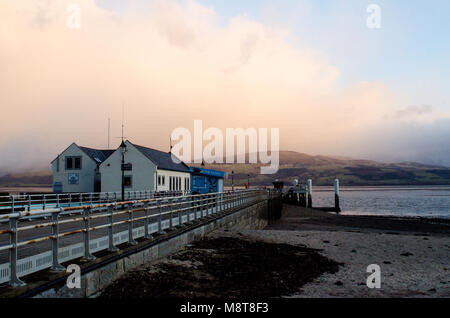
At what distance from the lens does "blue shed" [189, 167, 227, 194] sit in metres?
49.1

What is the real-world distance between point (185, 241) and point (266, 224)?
1030 inches

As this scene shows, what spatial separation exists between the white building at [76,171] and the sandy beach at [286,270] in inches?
1155

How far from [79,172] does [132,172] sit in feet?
21.7

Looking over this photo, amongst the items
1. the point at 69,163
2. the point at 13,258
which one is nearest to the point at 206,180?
the point at 69,163

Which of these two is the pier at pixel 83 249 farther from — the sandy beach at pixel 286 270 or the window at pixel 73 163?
the window at pixel 73 163

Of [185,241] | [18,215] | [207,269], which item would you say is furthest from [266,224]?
[18,215]

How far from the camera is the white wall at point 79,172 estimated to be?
4331cm

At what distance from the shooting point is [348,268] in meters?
12.7
